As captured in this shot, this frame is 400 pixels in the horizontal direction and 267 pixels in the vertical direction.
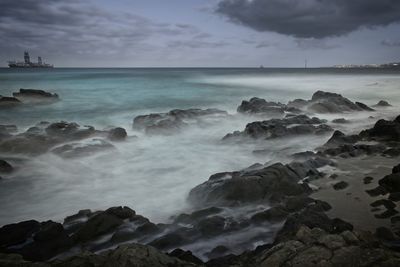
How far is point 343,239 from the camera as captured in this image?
491 centimetres

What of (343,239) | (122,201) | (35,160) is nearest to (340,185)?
(343,239)

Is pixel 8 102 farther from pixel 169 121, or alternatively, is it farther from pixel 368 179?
pixel 368 179

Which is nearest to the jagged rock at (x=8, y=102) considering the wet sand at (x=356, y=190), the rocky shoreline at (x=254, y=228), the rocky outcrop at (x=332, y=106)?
the rocky shoreline at (x=254, y=228)

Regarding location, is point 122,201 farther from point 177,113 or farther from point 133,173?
point 177,113

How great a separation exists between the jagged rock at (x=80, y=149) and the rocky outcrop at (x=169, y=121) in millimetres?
3927

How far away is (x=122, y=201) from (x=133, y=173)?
2.77 m

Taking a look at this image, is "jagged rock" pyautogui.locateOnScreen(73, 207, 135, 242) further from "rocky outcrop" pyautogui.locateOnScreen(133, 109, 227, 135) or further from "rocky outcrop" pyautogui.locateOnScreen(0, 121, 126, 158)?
"rocky outcrop" pyautogui.locateOnScreen(133, 109, 227, 135)

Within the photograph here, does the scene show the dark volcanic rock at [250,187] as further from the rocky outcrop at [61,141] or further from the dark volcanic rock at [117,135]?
the dark volcanic rock at [117,135]

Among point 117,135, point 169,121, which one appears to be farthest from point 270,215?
point 169,121

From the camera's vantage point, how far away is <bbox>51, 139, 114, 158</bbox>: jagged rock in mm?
14367

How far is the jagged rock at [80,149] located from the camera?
14.4 meters

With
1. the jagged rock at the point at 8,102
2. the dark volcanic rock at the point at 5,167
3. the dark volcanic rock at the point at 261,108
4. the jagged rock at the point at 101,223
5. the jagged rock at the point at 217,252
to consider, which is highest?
the jagged rock at the point at 8,102

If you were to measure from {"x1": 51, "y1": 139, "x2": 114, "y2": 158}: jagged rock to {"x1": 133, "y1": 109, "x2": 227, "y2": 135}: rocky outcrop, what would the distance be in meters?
3.93

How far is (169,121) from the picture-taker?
20.4m
